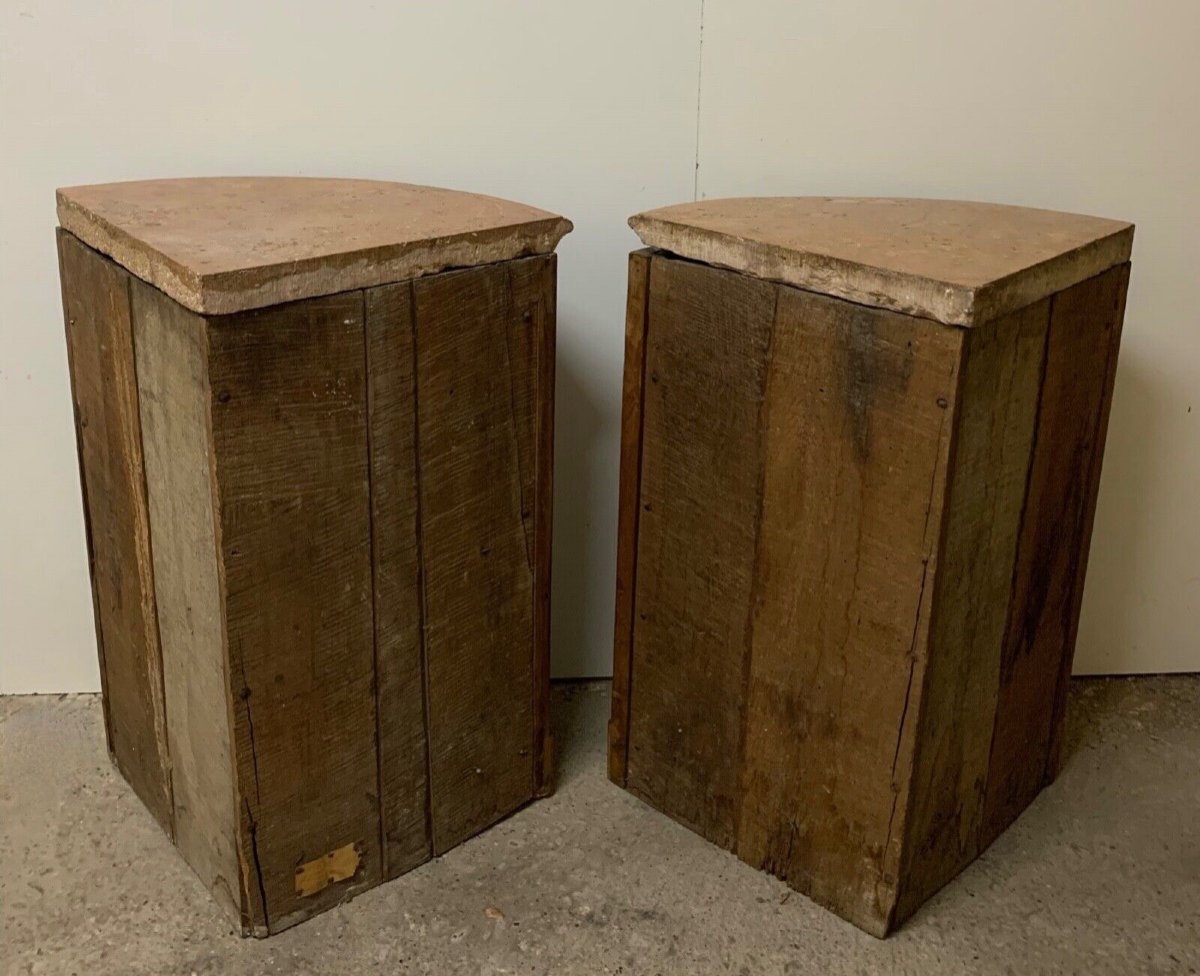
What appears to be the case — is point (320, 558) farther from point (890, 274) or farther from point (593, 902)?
point (890, 274)

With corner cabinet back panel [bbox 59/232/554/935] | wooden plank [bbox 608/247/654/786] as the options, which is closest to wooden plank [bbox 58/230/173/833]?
corner cabinet back panel [bbox 59/232/554/935]

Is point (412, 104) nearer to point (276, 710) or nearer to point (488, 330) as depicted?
point (488, 330)

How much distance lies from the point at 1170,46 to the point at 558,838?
1343mm

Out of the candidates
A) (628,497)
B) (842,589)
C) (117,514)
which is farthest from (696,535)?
(117,514)

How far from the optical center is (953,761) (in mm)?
1705

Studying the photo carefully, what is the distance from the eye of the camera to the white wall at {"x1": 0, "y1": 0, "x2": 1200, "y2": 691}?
1.80m

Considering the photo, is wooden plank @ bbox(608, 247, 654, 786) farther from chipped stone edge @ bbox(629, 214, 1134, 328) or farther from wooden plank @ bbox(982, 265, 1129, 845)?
wooden plank @ bbox(982, 265, 1129, 845)

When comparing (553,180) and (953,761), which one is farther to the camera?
(553,180)

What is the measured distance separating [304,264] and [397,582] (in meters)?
0.41

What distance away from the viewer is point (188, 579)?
5.12 ft

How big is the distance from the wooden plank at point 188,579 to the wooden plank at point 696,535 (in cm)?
55

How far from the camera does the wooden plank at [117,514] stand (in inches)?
63.0

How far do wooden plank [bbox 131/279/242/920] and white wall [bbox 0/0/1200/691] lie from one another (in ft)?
1.44

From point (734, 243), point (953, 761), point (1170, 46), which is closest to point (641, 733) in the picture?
point (953, 761)
